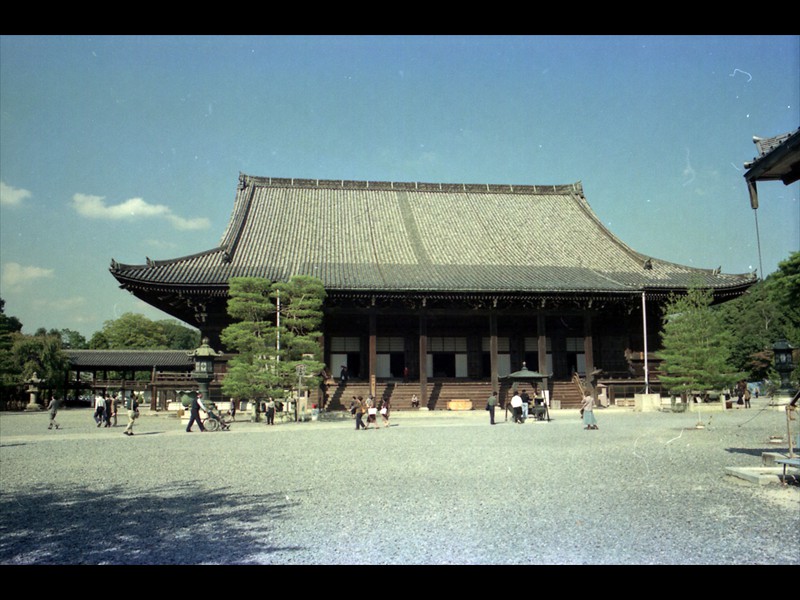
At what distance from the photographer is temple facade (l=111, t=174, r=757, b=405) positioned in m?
26.9

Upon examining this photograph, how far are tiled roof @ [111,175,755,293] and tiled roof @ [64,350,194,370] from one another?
16370mm

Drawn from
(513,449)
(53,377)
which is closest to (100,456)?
(513,449)

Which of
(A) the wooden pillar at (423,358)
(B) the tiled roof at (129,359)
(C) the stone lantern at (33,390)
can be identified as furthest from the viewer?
(B) the tiled roof at (129,359)

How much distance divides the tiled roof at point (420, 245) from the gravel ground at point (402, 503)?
1330 centimetres

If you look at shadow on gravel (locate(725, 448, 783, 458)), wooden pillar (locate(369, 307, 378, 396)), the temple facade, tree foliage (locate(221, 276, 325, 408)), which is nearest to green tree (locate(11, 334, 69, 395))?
the temple facade

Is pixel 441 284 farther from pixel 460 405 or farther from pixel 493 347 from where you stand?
pixel 460 405

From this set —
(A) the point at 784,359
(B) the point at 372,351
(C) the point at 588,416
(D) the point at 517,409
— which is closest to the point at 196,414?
(B) the point at 372,351

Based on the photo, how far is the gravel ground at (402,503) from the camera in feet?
17.9

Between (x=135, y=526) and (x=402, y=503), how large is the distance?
9.75 ft

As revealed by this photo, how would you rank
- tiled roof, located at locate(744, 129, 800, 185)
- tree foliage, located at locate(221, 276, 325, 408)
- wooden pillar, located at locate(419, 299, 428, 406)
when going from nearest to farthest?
tiled roof, located at locate(744, 129, 800, 185) < tree foliage, located at locate(221, 276, 325, 408) < wooden pillar, located at locate(419, 299, 428, 406)

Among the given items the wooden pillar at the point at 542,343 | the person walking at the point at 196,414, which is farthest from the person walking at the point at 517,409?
the person walking at the point at 196,414

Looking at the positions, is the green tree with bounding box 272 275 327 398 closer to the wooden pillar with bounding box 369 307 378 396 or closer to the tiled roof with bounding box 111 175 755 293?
the tiled roof with bounding box 111 175 755 293

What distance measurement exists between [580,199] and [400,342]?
1596 centimetres

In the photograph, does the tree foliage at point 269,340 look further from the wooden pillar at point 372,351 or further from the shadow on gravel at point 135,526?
the shadow on gravel at point 135,526
